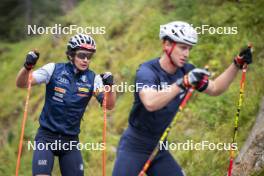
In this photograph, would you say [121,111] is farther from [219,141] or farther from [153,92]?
[153,92]

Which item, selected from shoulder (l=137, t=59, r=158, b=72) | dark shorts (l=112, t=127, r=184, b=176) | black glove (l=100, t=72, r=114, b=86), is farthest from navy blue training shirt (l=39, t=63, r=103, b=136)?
shoulder (l=137, t=59, r=158, b=72)

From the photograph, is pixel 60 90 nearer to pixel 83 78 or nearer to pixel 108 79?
pixel 83 78

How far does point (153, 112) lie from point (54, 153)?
2.04 metres

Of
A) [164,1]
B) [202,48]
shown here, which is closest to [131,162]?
[202,48]

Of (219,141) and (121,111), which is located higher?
(121,111)

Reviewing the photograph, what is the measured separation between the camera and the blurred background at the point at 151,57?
8189mm

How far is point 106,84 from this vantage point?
6.51 m

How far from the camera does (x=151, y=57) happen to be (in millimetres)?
12758

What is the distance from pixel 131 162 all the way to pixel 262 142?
235 centimetres

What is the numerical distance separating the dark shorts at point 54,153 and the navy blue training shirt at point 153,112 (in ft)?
5.18

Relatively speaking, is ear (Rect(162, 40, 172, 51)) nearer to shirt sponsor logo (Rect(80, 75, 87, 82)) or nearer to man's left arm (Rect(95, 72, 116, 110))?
man's left arm (Rect(95, 72, 116, 110))

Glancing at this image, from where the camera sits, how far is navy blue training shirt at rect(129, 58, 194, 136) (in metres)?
4.95

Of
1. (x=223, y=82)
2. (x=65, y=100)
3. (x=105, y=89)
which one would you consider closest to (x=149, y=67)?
(x=223, y=82)

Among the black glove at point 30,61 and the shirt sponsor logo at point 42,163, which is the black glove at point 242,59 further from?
the shirt sponsor logo at point 42,163
